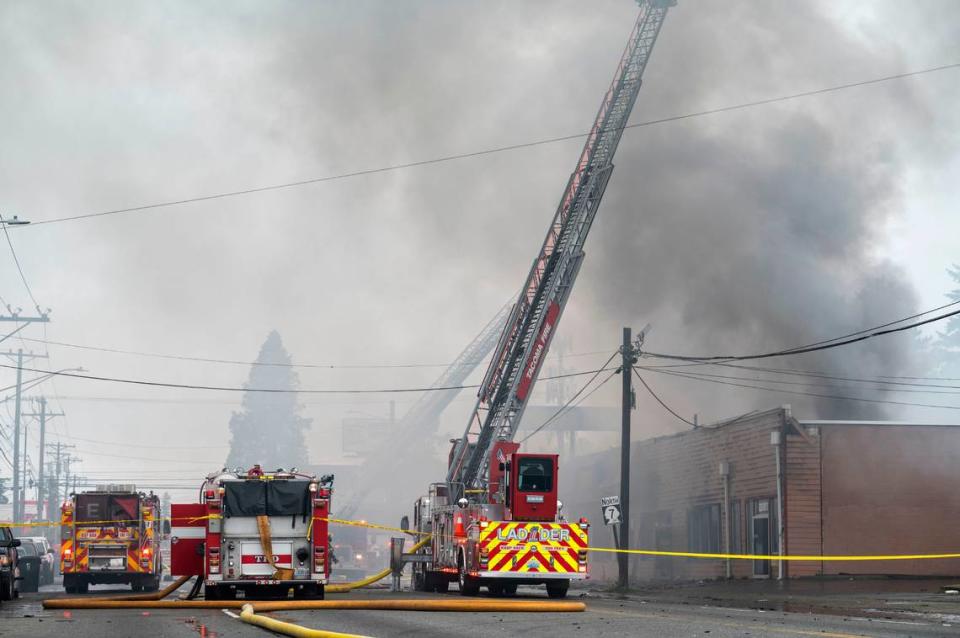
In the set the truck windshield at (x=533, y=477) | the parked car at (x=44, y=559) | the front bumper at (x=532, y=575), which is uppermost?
the truck windshield at (x=533, y=477)

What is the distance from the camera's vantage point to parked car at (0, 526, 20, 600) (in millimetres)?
22683

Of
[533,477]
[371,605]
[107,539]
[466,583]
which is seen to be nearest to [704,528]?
[533,477]

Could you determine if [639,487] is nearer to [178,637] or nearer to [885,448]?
[885,448]

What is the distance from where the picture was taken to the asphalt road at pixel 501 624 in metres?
13.9

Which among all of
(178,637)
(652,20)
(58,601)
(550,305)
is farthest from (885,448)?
(178,637)

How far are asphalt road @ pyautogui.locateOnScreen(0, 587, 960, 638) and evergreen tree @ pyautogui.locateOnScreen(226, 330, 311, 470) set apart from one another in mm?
→ 93219

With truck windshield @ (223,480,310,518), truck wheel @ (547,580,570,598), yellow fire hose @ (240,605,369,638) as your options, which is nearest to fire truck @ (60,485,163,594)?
truck windshield @ (223,480,310,518)

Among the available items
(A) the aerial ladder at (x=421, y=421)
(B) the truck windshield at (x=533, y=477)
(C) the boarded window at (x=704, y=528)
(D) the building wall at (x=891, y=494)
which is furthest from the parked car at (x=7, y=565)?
(A) the aerial ladder at (x=421, y=421)

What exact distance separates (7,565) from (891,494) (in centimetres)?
2179

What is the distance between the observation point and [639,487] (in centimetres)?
4694

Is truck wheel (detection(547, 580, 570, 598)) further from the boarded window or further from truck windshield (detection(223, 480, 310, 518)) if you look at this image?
the boarded window

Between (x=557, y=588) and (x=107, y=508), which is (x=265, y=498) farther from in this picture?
(x=107, y=508)

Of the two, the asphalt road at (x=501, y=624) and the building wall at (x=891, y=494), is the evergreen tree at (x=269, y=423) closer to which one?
the building wall at (x=891, y=494)

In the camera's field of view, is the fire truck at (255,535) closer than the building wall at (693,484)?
Yes
